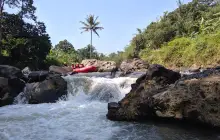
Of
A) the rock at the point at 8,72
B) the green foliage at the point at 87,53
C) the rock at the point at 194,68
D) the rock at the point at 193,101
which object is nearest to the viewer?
the rock at the point at 193,101

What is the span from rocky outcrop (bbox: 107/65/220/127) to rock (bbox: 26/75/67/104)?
526cm

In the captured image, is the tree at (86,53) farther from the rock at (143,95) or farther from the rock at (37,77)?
the rock at (143,95)

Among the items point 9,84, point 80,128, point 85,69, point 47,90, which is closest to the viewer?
point 80,128

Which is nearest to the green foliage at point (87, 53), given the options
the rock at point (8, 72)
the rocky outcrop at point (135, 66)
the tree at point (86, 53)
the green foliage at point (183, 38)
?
the tree at point (86, 53)

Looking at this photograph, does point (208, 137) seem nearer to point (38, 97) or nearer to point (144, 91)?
point (144, 91)

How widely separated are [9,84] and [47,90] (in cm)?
227

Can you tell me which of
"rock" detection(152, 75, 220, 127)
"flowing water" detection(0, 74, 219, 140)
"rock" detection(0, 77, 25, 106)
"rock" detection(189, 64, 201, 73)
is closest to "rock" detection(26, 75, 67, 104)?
"rock" detection(0, 77, 25, 106)

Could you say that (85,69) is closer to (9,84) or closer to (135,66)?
(135,66)

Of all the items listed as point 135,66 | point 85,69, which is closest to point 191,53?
point 135,66

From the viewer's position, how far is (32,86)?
12805mm

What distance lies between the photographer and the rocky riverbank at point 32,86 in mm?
11930

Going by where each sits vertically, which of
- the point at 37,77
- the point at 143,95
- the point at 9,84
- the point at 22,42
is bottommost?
the point at 143,95

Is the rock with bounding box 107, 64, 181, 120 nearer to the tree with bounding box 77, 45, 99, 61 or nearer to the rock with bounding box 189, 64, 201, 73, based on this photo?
the rock with bounding box 189, 64, 201, 73

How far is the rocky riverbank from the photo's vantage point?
11930 mm
